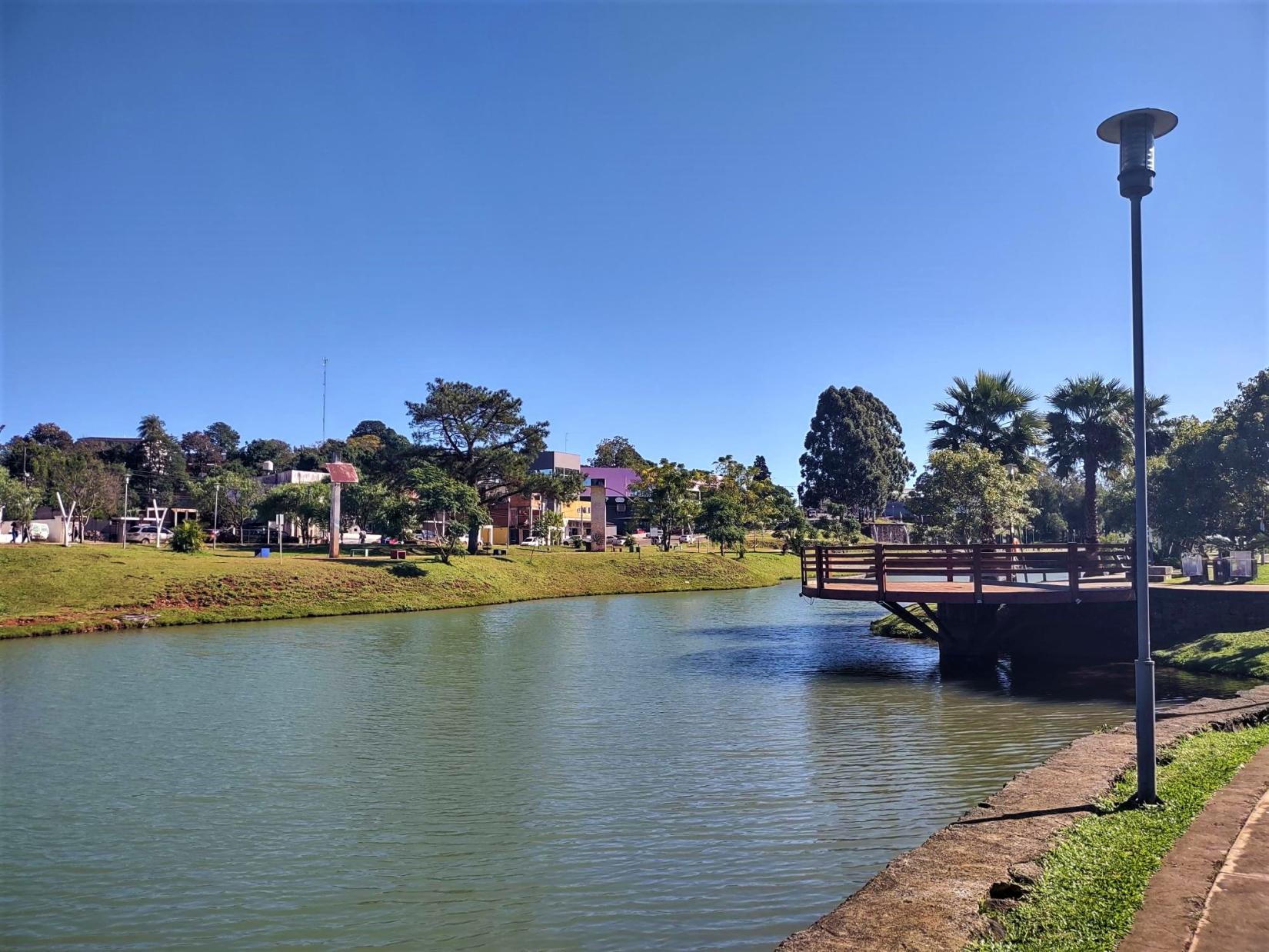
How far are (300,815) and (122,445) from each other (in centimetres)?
11584

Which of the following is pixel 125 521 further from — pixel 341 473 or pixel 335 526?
pixel 335 526

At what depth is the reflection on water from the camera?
28.8 feet

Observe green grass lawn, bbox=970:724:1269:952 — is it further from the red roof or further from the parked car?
the parked car

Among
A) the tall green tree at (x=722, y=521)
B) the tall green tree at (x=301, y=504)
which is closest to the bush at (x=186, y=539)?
the tall green tree at (x=301, y=504)

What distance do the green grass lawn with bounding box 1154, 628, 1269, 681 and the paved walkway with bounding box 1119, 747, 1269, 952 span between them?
13435 mm

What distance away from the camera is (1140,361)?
9547 millimetres

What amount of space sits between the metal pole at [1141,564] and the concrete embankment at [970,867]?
72cm

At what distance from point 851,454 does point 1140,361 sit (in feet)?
346

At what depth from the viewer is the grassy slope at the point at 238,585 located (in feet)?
121

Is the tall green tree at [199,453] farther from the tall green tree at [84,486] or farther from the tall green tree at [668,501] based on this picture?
the tall green tree at [668,501]

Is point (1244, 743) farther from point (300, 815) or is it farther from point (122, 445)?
point (122, 445)

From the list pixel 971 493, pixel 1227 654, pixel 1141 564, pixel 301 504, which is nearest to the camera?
pixel 1141 564

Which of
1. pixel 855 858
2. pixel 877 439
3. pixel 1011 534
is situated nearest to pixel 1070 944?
pixel 855 858

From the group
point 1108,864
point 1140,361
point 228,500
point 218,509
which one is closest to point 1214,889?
point 1108,864
